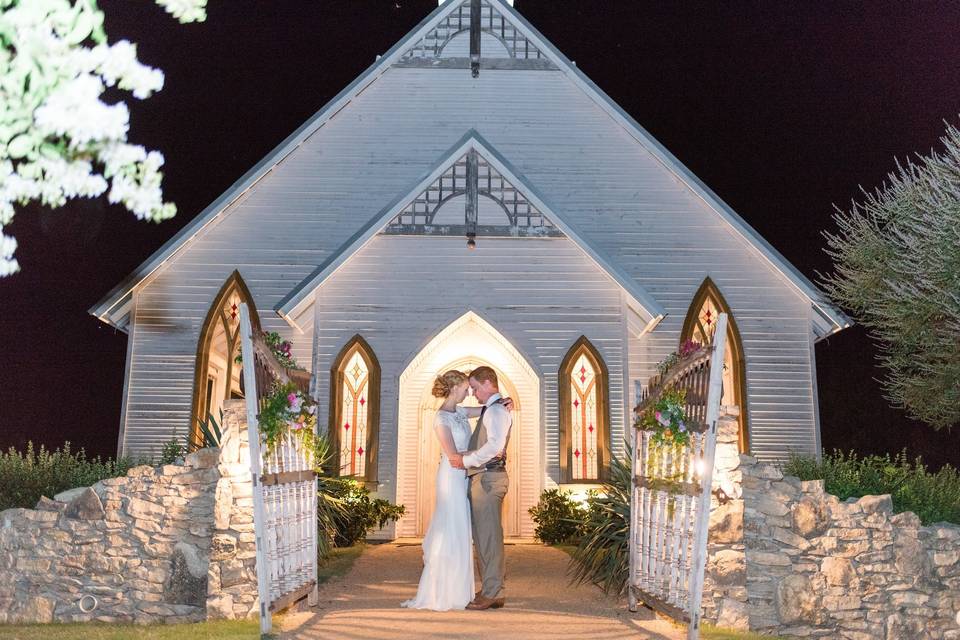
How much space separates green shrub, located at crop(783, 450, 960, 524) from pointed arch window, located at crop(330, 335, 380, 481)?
6.72m

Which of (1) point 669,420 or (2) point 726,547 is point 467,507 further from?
(2) point 726,547

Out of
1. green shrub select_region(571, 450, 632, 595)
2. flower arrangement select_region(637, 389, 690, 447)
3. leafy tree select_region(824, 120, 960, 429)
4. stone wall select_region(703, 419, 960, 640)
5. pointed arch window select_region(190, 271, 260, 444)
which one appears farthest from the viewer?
pointed arch window select_region(190, 271, 260, 444)

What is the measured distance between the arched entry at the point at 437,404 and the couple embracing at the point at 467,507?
6.33 metres

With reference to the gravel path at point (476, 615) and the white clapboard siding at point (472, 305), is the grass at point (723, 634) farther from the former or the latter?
the white clapboard siding at point (472, 305)

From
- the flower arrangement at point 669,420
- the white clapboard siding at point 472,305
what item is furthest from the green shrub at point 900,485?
the flower arrangement at point 669,420

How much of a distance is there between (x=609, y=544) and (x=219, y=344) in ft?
30.5

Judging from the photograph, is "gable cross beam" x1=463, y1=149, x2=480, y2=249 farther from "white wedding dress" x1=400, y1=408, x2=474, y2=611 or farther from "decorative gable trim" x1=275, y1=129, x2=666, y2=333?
"white wedding dress" x1=400, y1=408, x2=474, y2=611

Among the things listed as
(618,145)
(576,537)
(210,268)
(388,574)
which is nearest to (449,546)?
(388,574)

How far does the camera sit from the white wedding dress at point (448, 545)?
341 inches

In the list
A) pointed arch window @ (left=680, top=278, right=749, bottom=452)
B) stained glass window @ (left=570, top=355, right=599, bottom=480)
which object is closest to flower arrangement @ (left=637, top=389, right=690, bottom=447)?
stained glass window @ (left=570, top=355, right=599, bottom=480)

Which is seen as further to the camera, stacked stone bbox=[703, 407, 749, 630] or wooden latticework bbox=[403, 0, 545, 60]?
wooden latticework bbox=[403, 0, 545, 60]

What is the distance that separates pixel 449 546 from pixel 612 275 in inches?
266

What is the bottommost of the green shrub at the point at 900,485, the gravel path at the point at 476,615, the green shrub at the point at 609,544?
the gravel path at the point at 476,615

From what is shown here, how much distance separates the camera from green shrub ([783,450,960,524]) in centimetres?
1112
